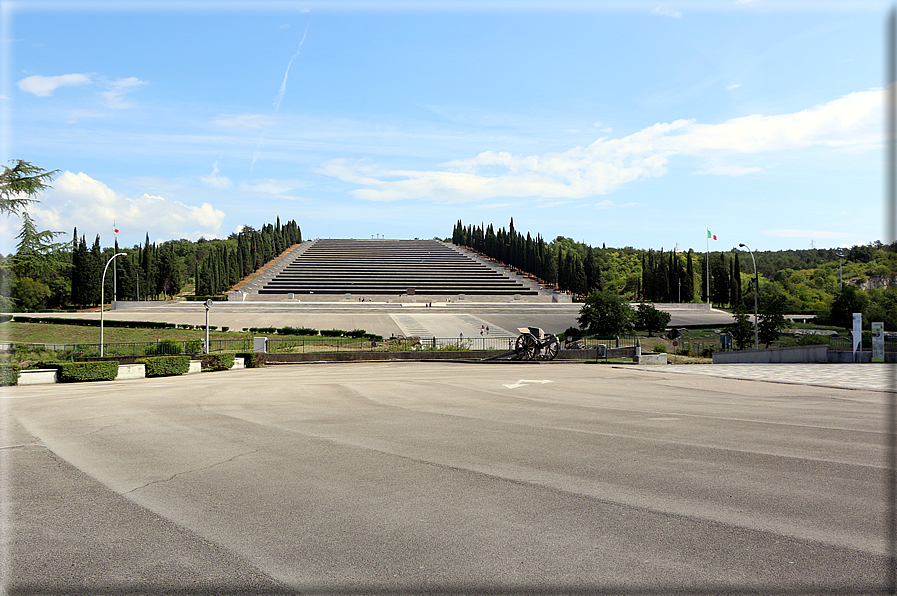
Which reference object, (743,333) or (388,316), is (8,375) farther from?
(743,333)

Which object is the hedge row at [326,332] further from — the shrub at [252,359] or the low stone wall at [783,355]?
the low stone wall at [783,355]

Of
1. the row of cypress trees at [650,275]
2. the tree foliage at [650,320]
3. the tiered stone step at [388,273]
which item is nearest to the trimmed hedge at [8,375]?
the tree foliage at [650,320]

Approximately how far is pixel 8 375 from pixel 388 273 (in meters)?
82.5

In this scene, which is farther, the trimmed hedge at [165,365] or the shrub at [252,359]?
the shrub at [252,359]

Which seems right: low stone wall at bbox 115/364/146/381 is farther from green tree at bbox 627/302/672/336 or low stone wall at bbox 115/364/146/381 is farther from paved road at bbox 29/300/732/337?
green tree at bbox 627/302/672/336

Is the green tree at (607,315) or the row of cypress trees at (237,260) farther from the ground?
the row of cypress trees at (237,260)

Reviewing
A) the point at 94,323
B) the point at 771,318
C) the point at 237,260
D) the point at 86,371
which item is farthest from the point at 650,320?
the point at 237,260

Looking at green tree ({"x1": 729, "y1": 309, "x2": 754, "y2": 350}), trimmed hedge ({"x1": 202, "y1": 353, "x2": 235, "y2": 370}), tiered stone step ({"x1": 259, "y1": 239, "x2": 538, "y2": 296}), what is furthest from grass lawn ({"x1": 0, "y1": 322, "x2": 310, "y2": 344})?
tiered stone step ({"x1": 259, "y1": 239, "x2": 538, "y2": 296})

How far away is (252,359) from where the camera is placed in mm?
31766

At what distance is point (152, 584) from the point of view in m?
4.25

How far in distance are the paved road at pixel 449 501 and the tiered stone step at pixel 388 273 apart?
7653cm

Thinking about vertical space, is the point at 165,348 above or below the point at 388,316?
below

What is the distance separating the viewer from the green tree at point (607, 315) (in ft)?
149

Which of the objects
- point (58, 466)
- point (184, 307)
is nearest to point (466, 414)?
point (58, 466)
